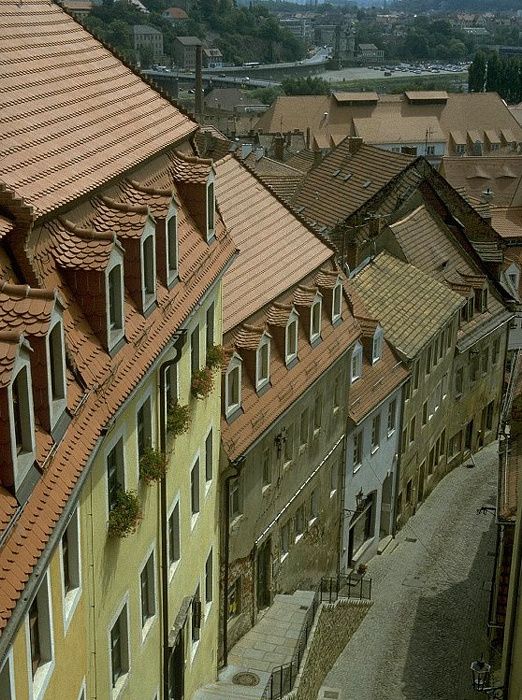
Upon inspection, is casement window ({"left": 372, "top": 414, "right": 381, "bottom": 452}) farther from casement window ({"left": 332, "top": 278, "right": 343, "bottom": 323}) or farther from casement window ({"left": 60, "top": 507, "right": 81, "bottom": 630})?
casement window ({"left": 60, "top": 507, "right": 81, "bottom": 630})

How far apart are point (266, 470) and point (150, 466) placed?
1150 cm

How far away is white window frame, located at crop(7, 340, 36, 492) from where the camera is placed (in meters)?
9.59

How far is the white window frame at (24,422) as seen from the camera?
9.59 metres

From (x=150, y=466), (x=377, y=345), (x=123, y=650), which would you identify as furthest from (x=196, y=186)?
(x=377, y=345)

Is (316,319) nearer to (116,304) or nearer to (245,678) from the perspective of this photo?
(245,678)

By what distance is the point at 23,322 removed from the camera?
10445 mm

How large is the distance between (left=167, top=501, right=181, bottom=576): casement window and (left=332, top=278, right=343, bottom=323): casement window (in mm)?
12486

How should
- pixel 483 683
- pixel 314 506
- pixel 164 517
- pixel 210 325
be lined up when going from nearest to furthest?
1. pixel 164 517
2. pixel 210 325
3. pixel 483 683
4. pixel 314 506

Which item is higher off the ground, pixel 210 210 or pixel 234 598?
pixel 210 210

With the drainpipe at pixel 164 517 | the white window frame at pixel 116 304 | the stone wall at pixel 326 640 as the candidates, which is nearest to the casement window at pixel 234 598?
the stone wall at pixel 326 640

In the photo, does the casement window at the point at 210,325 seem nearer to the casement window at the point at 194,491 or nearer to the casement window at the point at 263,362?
the casement window at the point at 194,491

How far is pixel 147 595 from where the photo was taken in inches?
723

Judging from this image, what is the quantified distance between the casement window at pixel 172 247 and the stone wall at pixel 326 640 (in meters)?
12.7

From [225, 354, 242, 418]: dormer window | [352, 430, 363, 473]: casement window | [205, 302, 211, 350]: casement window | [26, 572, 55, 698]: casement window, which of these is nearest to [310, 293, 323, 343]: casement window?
[225, 354, 242, 418]: dormer window
